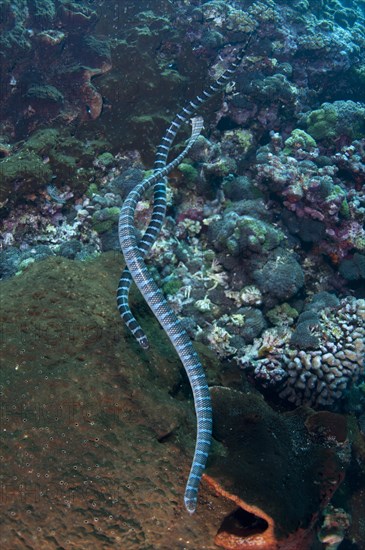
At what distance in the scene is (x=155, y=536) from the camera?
2.91m

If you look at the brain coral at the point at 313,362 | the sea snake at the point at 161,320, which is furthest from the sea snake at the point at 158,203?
the brain coral at the point at 313,362

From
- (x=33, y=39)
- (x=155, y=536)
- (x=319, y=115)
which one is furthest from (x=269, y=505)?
(x=33, y=39)

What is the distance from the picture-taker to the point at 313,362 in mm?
5023

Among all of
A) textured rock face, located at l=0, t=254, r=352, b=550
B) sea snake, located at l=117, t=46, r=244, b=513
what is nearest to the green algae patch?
sea snake, located at l=117, t=46, r=244, b=513

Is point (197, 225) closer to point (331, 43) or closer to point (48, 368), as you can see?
point (48, 368)

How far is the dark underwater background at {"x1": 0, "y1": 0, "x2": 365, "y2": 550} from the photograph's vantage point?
9.93 ft

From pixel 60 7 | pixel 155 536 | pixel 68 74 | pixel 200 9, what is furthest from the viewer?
pixel 200 9

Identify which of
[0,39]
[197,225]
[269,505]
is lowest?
[197,225]

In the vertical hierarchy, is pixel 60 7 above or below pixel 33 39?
above

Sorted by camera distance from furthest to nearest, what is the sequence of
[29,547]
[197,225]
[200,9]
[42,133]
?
[200,9]
[42,133]
[197,225]
[29,547]

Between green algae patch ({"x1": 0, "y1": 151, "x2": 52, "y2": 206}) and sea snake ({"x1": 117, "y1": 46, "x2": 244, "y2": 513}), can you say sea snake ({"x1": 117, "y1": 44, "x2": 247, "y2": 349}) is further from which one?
green algae patch ({"x1": 0, "y1": 151, "x2": 52, "y2": 206})

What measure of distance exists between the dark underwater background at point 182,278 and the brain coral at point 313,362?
0.10ft

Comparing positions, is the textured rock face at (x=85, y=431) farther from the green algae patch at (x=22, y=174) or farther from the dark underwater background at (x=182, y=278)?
the green algae patch at (x=22, y=174)

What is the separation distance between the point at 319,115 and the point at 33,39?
7571 mm
